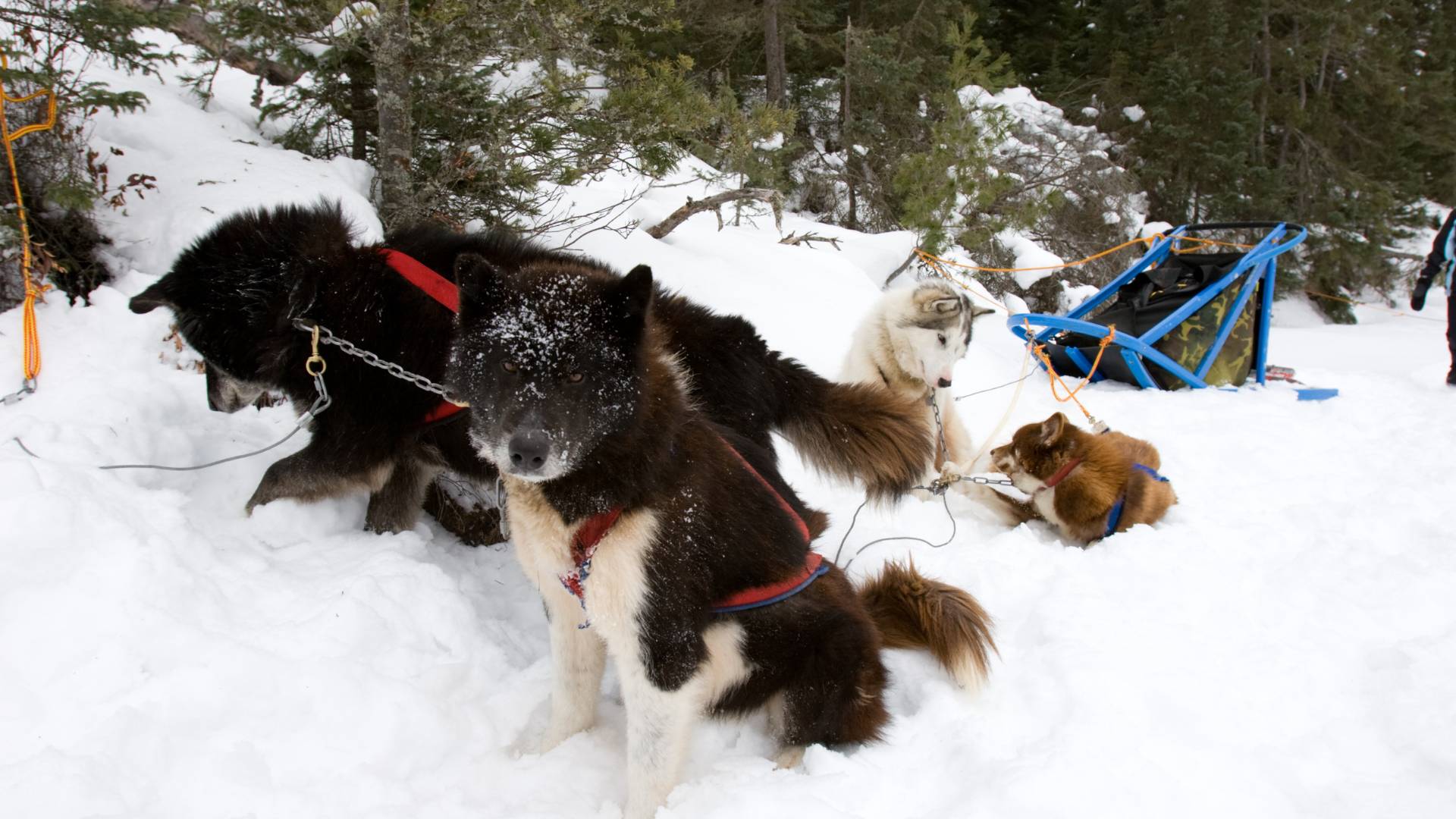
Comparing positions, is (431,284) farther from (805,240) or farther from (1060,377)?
(1060,377)

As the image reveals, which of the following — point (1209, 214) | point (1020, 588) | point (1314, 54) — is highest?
point (1314, 54)

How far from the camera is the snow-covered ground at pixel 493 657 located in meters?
2.07

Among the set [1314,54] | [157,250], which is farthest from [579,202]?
[1314,54]

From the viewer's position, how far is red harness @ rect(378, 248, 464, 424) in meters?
2.99

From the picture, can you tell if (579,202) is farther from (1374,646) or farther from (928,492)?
(1374,646)

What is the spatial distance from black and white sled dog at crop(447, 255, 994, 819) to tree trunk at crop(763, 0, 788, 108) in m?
14.4

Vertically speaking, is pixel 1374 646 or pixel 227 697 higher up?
pixel 1374 646

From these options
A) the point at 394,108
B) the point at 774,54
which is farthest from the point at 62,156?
the point at 774,54

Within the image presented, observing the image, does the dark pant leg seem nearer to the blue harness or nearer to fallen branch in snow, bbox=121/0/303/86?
the blue harness

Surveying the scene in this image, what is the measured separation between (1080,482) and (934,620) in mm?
1990

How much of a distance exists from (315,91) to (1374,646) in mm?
7636

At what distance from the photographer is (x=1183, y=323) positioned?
6.99 m

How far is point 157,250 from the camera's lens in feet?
13.8

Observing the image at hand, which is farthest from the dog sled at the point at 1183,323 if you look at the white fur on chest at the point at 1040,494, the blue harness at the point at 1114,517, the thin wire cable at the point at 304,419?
the thin wire cable at the point at 304,419
